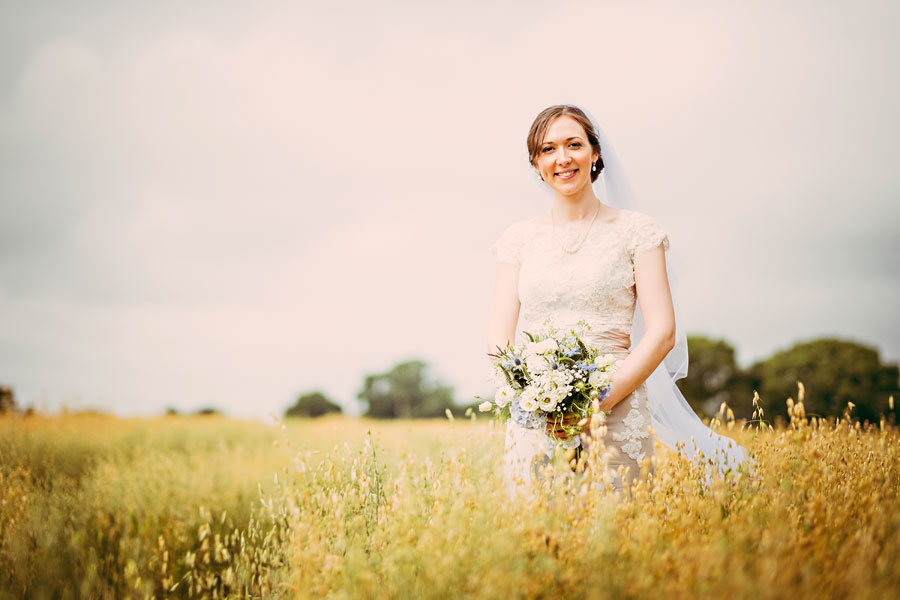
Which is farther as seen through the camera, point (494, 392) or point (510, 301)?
point (510, 301)

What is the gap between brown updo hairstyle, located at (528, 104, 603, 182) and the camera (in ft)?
12.5

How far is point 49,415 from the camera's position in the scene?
30.7 ft

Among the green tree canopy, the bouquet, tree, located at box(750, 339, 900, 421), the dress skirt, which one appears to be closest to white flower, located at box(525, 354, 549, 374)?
the bouquet

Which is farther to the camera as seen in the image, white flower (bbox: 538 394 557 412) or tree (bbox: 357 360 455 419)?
tree (bbox: 357 360 455 419)

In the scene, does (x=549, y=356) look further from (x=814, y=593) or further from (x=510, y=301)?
(x=814, y=593)

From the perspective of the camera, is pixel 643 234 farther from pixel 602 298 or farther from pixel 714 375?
pixel 714 375

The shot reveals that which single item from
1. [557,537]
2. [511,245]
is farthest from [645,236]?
[557,537]

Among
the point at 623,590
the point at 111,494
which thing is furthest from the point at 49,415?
the point at 623,590

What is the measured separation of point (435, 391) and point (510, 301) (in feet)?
75.6

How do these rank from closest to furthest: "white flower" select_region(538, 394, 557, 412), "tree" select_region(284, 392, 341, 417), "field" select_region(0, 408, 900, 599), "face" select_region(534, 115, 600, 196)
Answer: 1. "field" select_region(0, 408, 900, 599)
2. "white flower" select_region(538, 394, 557, 412)
3. "face" select_region(534, 115, 600, 196)
4. "tree" select_region(284, 392, 341, 417)

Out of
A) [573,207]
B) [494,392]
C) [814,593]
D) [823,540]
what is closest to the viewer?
[814,593]

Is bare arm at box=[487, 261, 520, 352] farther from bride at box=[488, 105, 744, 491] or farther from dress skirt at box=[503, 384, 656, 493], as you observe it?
dress skirt at box=[503, 384, 656, 493]

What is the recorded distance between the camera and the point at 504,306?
394 cm

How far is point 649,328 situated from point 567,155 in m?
1.12
